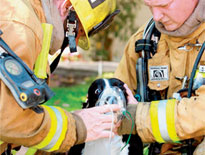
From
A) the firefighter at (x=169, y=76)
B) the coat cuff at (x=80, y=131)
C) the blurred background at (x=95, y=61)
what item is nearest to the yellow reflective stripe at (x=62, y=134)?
the coat cuff at (x=80, y=131)

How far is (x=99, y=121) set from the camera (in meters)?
2.39

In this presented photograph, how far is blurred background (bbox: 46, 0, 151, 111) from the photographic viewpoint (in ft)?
26.4

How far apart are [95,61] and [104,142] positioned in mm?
12116

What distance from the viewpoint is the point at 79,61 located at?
1473cm

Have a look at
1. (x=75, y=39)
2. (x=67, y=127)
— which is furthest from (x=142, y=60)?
(x=67, y=127)

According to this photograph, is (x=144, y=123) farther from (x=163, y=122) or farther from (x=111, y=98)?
(x=111, y=98)

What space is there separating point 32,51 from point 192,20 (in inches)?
53.6

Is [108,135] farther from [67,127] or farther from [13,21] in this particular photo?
[13,21]

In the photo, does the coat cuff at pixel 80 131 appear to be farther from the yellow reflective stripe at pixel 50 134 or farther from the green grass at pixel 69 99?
the green grass at pixel 69 99

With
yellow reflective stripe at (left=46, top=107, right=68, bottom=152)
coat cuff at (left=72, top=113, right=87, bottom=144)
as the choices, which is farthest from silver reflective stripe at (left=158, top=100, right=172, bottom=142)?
yellow reflective stripe at (left=46, top=107, right=68, bottom=152)

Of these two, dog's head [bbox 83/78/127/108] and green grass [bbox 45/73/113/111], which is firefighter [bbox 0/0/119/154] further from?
green grass [bbox 45/73/113/111]

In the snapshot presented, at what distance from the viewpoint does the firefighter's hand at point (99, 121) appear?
2387 mm

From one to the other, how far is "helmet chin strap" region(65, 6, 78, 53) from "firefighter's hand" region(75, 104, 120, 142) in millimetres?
624

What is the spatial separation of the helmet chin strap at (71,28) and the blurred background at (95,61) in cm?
380
